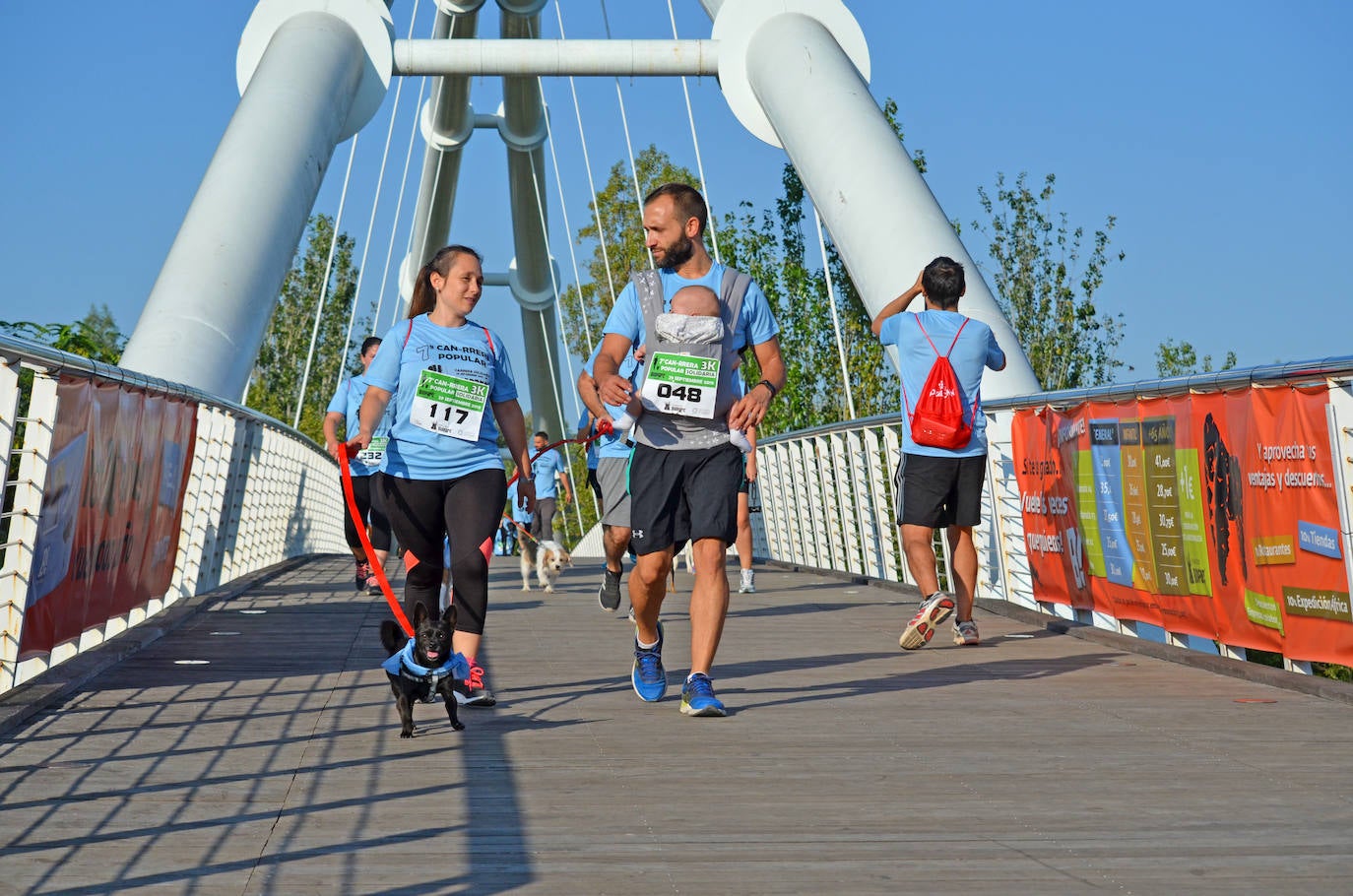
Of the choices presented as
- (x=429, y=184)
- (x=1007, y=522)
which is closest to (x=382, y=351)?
(x=1007, y=522)

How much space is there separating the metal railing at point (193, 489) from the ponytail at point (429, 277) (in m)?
1.17

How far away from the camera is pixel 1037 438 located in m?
9.09

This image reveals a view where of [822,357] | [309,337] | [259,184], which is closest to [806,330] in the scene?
[822,357]

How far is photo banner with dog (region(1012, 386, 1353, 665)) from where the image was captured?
18.9 ft

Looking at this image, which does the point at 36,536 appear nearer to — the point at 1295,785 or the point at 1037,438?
the point at 1295,785

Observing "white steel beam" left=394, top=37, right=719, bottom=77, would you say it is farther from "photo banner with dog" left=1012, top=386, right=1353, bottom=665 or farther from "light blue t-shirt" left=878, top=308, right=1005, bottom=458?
"light blue t-shirt" left=878, top=308, right=1005, bottom=458

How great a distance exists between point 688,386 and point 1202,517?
2.35 meters

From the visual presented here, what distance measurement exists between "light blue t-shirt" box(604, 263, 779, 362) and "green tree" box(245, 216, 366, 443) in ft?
109

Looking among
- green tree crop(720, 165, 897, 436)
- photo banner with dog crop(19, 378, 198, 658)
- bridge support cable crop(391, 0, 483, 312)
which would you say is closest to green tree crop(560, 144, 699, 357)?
bridge support cable crop(391, 0, 483, 312)

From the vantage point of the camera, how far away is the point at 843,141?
50.0 ft

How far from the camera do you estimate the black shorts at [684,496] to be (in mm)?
5680

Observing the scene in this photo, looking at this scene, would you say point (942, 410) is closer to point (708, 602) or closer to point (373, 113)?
point (708, 602)

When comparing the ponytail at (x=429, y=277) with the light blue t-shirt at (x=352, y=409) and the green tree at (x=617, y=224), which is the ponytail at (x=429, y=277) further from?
the green tree at (x=617, y=224)

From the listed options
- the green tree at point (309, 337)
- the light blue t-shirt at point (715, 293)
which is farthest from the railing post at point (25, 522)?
the green tree at point (309, 337)
